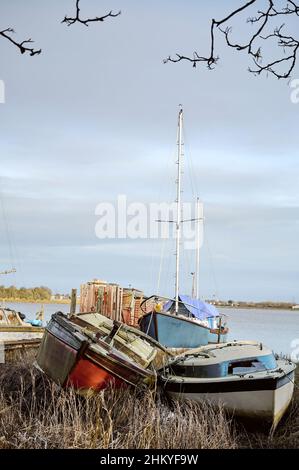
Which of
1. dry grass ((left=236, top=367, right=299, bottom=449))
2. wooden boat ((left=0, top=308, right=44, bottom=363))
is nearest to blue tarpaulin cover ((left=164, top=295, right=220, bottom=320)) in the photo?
wooden boat ((left=0, top=308, right=44, bottom=363))

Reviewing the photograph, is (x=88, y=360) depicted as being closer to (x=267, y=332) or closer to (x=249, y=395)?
(x=249, y=395)

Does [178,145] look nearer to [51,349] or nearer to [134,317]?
[134,317]

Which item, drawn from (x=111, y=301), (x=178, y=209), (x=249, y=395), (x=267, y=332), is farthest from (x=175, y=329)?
(x=267, y=332)

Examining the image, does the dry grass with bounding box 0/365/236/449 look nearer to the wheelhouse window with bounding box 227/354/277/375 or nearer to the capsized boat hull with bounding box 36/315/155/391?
the capsized boat hull with bounding box 36/315/155/391

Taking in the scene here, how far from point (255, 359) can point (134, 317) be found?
16.6 meters

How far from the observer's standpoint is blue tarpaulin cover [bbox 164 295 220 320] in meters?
27.7

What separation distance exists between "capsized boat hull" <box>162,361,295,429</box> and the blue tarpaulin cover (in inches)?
648

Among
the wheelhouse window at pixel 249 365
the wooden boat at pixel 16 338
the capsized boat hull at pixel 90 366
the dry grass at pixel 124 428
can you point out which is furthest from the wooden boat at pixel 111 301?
the dry grass at pixel 124 428

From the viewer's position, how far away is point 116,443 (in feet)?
25.5

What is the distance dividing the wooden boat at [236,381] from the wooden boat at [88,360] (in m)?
0.70

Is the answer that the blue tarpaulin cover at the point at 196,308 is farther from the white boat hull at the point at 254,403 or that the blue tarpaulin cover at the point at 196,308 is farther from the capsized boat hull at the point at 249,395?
the white boat hull at the point at 254,403

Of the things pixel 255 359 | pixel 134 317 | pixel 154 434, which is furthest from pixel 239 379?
pixel 134 317

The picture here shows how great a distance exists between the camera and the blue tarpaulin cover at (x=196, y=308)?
2765 cm

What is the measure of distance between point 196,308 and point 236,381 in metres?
17.9
